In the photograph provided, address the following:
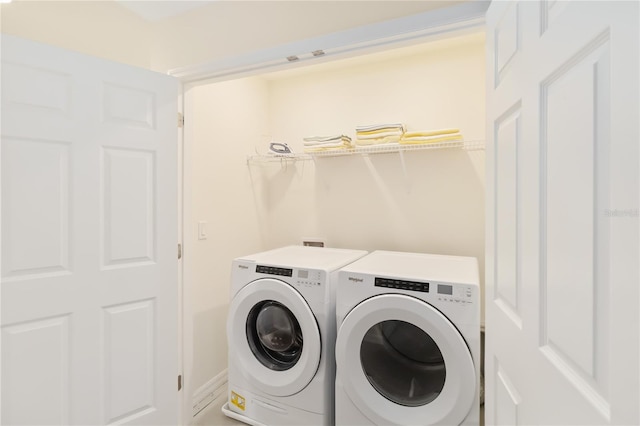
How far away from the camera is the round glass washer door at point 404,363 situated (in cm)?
142

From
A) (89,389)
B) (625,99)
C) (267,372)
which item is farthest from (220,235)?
(625,99)

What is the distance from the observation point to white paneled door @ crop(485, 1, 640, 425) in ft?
1.37

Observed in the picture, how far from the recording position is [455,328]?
4.70ft

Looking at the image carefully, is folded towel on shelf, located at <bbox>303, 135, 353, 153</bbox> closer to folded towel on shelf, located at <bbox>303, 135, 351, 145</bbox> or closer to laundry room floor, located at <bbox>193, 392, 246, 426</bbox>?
folded towel on shelf, located at <bbox>303, 135, 351, 145</bbox>

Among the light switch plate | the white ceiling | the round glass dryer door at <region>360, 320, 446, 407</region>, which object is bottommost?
the round glass dryer door at <region>360, 320, 446, 407</region>

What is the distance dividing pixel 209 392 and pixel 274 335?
0.74m

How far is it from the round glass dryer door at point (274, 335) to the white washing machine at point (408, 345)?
1.12ft

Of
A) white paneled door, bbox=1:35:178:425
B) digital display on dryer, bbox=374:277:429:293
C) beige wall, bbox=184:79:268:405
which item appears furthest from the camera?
beige wall, bbox=184:79:268:405

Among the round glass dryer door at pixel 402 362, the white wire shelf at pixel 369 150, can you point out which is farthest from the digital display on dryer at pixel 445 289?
the white wire shelf at pixel 369 150

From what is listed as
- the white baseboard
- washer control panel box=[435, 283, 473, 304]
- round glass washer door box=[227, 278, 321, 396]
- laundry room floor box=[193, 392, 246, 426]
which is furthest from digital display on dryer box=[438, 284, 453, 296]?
the white baseboard

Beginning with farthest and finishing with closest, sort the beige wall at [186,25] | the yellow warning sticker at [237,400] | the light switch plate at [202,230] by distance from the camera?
the light switch plate at [202,230], the yellow warning sticker at [237,400], the beige wall at [186,25]

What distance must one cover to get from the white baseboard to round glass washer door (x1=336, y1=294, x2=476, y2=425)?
1.10 metres

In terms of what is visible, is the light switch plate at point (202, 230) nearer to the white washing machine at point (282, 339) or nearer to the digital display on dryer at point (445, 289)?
the white washing machine at point (282, 339)

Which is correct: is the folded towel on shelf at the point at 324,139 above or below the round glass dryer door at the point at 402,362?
above
